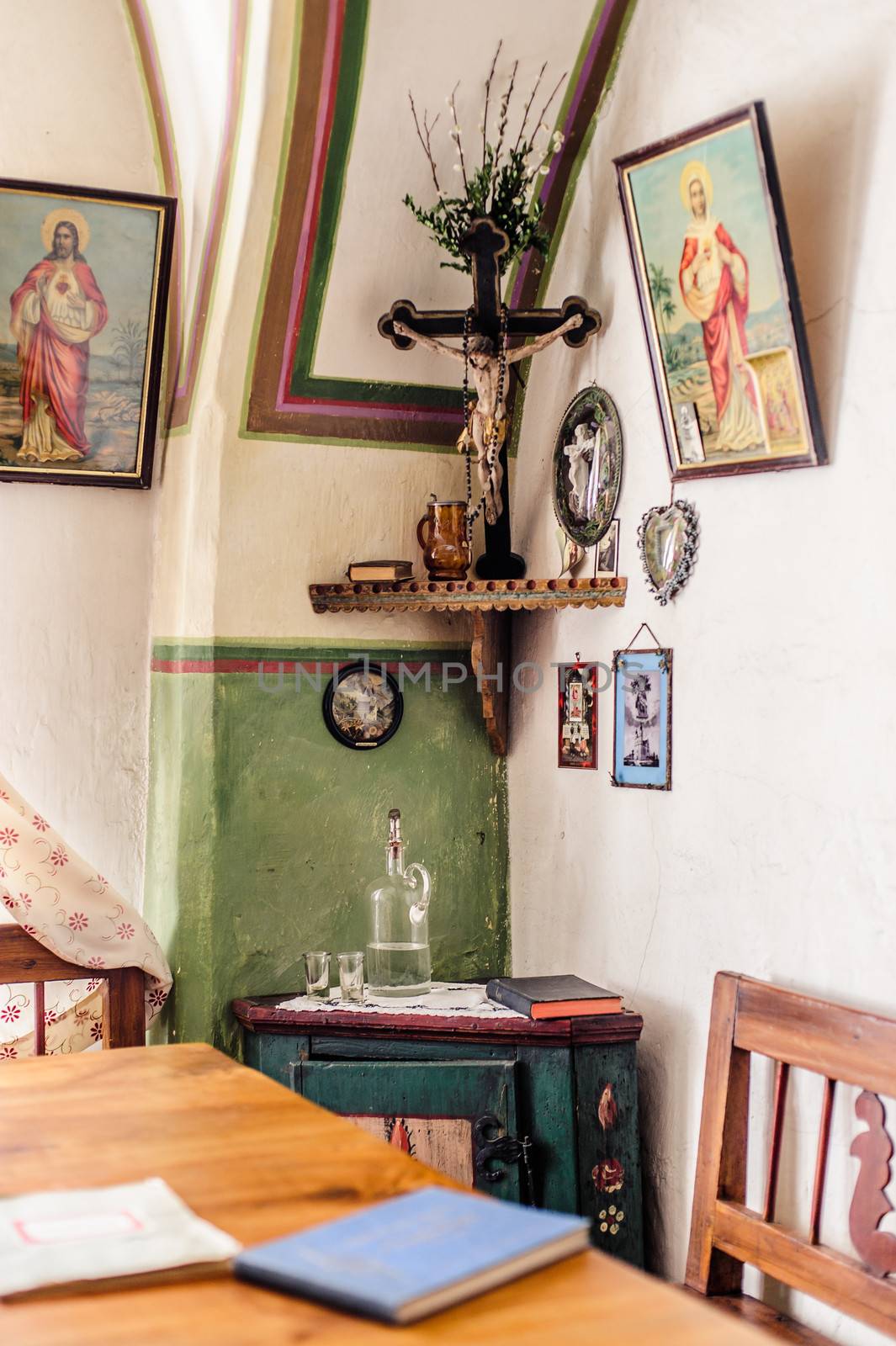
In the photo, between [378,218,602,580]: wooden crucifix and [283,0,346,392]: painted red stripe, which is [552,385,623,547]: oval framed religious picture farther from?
[283,0,346,392]: painted red stripe

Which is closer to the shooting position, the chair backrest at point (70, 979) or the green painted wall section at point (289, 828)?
the chair backrest at point (70, 979)

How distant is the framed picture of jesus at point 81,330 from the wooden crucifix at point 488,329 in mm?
589

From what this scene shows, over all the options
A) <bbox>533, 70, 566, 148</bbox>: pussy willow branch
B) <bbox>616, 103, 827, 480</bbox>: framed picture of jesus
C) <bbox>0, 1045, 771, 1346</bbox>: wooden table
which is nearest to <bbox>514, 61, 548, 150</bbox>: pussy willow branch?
<bbox>533, 70, 566, 148</bbox>: pussy willow branch

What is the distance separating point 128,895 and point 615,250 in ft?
6.20

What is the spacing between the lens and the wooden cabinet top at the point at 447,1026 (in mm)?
2775

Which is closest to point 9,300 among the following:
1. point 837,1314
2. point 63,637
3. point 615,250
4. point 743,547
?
point 63,637

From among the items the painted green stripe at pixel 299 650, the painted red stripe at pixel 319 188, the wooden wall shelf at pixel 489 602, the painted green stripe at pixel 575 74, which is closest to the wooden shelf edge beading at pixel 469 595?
the wooden wall shelf at pixel 489 602

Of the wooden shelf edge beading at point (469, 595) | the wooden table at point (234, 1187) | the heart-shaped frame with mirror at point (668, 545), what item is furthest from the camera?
the wooden shelf edge beading at point (469, 595)

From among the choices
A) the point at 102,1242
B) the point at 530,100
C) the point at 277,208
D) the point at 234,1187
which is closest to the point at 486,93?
the point at 530,100

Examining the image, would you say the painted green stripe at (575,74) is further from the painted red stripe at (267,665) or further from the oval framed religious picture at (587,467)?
the painted red stripe at (267,665)

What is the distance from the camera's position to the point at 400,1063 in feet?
9.26

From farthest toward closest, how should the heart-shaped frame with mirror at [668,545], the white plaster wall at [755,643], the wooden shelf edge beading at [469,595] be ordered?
1. the wooden shelf edge beading at [469,595]
2. the heart-shaped frame with mirror at [668,545]
3. the white plaster wall at [755,643]

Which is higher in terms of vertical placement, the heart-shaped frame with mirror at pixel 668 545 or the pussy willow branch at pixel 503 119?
the pussy willow branch at pixel 503 119

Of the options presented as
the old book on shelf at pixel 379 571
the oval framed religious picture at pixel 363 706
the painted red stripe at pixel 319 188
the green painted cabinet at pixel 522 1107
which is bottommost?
the green painted cabinet at pixel 522 1107
